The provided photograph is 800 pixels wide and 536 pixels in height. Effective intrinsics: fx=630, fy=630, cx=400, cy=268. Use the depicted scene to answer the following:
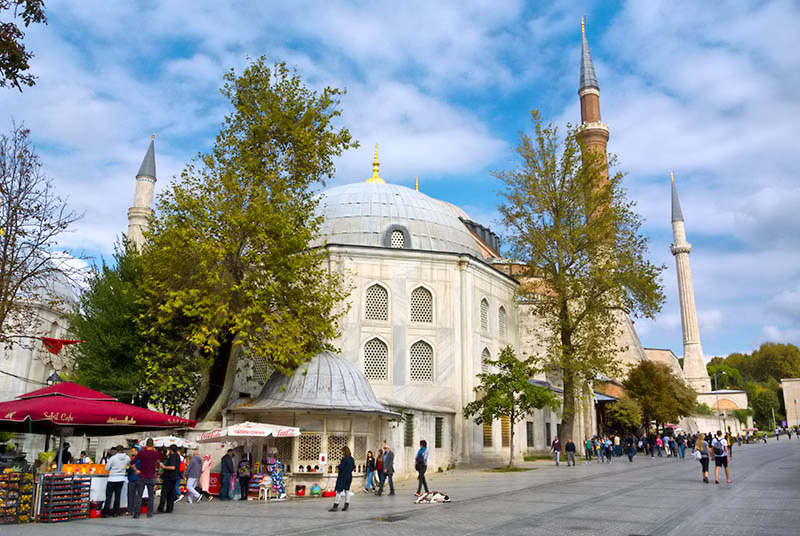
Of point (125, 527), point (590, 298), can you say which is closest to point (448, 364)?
point (590, 298)

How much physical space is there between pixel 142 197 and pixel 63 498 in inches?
1407

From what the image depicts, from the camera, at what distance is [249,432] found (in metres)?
15.7

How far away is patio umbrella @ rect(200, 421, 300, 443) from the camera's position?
15.7 m

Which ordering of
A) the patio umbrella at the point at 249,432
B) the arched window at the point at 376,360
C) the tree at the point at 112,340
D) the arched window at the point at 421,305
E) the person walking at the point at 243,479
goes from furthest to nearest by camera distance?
1. the arched window at the point at 421,305
2. the arched window at the point at 376,360
3. the tree at the point at 112,340
4. the person walking at the point at 243,479
5. the patio umbrella at the point at 249,432

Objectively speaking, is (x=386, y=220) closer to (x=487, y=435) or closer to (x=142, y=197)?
(x=487, y=435)

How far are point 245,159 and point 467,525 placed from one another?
14.5 metres

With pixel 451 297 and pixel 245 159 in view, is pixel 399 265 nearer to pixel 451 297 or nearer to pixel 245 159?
pixel 451 297

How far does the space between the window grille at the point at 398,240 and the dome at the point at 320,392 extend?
29.4 ft

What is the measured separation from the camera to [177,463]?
12.8 m

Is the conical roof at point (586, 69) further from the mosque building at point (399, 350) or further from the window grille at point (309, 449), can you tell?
the window grille at point (309, 449)

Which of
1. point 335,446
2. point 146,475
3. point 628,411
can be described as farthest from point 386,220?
point 628,411

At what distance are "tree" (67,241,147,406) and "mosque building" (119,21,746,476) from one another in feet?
10.5

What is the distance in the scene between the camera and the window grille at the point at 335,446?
17.6 m

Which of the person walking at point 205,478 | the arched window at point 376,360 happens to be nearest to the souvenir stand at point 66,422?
the person walking at point 205,478
